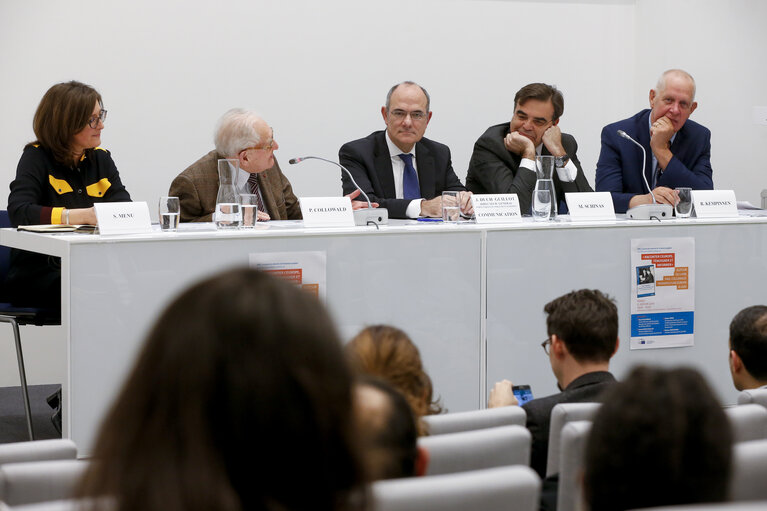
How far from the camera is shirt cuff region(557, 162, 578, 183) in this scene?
3.74 meters

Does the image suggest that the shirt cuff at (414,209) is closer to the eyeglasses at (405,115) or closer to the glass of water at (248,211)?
the eyeglasses at (405,115)

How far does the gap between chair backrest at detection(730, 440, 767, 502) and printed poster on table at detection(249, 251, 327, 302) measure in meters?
1.79

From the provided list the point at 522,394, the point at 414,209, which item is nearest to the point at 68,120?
the point at 414,209

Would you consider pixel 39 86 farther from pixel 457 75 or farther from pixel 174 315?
pixel 174 315

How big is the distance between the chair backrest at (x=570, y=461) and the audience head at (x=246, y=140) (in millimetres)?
2537

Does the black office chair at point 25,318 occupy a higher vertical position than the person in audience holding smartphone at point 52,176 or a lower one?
lower

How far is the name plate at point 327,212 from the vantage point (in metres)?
3.10

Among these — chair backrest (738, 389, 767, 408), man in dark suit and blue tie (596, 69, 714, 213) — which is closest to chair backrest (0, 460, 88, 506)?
chair backrest (738, 389, 767, 408)

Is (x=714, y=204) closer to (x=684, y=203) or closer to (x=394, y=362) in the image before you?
(x=684, y=203)

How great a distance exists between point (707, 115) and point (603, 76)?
0.73 meters

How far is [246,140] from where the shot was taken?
12.4ft

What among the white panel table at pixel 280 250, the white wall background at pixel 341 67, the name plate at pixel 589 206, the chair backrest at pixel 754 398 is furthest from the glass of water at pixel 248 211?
the white wall background at pixel 341 67

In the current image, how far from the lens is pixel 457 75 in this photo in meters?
5.77

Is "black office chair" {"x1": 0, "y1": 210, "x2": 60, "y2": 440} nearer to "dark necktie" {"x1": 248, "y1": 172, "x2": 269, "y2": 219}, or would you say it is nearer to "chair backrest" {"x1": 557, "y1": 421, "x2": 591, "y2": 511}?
"dark necktie" {"x1": 248, "y1": 172, "x2": 269, "y2": 219}
